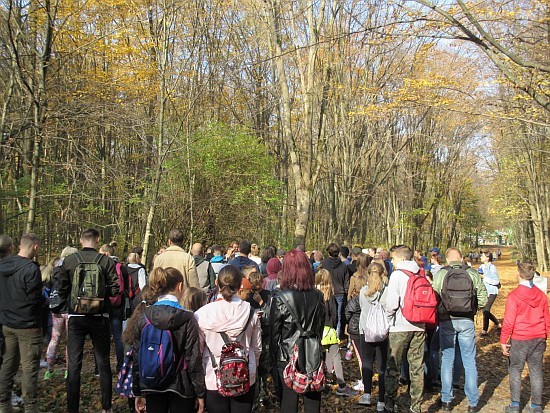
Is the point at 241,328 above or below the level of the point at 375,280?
below

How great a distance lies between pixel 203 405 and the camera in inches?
149

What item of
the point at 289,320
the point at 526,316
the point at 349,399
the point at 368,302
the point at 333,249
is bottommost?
the point at 349,399

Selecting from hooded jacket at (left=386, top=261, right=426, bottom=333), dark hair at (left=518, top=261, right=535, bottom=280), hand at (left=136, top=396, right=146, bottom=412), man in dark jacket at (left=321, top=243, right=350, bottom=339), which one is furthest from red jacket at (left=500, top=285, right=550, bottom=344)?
hand at (left=136, top=396, right=146, bottom=412)

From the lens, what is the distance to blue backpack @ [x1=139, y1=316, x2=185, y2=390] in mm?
3570

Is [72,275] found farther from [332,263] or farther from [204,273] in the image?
[332,263]

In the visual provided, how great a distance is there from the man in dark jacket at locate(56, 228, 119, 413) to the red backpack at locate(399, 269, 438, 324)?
10.9ft

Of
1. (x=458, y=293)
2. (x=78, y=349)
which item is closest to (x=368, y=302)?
(x=458, y=293)

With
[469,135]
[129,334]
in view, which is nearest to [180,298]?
[129,334]

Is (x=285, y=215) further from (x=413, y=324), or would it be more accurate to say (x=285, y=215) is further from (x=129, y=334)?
(x=129, y=334)

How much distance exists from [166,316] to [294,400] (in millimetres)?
1425

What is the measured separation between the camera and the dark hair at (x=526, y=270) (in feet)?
19.7

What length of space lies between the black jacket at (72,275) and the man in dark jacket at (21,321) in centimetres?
28

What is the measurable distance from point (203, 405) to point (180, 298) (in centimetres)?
101

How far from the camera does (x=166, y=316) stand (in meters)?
3.60
